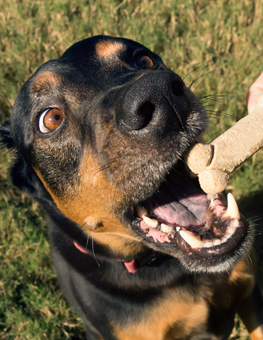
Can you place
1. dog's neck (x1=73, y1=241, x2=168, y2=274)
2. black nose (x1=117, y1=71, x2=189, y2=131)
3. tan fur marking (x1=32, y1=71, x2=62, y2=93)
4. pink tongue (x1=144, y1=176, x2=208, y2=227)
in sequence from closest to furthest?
black nose (x1=117, y1=71, x2=189, y2=131)
pink tongue (x1=144, y1=176, x2=208, y2=227)
tan fur marking (x1=32, y1=71, x2=62, y2=93)
dog's neck (x1=73, y1=241, x2=168, y2=274)

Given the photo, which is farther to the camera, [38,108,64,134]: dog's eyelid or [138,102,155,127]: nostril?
[38,108,64,134]: dog's eyelid

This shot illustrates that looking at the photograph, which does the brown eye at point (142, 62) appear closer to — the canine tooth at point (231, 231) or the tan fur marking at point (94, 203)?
the tan fur marking at point (94, 203)

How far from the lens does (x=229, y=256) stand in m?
2.12

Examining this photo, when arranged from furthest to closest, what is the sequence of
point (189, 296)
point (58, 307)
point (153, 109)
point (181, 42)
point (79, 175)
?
point (181, 42)
point (58, 307)
point (189, 296)
point (79, 175)
point (153, 109)

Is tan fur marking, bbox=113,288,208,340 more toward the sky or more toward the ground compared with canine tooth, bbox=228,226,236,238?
more toward the ground

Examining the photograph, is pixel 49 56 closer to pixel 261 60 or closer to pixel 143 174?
pixel 261 60

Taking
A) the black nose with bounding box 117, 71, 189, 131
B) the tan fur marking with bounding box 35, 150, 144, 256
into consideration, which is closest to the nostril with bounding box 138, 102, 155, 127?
the black nose with bounding box 117, 71, 189, 131

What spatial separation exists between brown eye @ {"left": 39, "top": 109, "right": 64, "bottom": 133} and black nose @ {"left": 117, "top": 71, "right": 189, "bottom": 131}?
0.73 meters

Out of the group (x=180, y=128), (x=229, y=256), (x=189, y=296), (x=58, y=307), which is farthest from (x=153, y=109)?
(x=58, y=307)

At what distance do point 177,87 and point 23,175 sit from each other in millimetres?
1761

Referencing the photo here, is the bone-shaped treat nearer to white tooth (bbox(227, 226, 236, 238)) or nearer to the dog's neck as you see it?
white tooth (bbox(227, 226, 236, 238))

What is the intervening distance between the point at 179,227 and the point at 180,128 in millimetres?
666

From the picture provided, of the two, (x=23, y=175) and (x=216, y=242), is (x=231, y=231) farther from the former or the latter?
(x=23, y=175)

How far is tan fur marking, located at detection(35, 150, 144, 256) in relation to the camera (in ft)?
7.65
